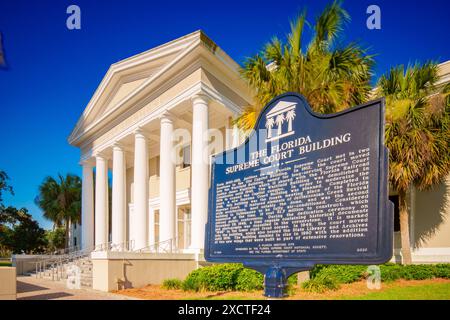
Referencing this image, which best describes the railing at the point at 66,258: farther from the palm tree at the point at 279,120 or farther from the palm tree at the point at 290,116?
the palm tree at the point at 290,116

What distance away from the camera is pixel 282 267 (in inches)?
234

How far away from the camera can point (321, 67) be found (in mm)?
11875

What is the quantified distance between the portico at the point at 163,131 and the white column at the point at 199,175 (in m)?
0.04

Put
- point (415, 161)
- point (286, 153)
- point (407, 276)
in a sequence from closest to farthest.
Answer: point (286, 153) < point (407, 276) < point (415, 161)

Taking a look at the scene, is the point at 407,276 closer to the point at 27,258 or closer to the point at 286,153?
the point at 286,153

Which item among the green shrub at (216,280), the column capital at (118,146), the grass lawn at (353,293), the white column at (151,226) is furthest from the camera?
the white column at (151,226)

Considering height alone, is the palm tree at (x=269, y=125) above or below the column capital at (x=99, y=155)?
below

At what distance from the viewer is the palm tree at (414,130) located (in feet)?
52.2

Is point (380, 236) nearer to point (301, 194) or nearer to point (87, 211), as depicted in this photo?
point (301, 194)

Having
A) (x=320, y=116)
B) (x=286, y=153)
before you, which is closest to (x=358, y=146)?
(x=320, y=116)

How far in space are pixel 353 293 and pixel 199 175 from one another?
8122 mm

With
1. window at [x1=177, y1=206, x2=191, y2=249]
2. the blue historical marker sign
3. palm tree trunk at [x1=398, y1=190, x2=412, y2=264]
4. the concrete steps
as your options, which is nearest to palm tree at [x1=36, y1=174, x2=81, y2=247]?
the concrete steps

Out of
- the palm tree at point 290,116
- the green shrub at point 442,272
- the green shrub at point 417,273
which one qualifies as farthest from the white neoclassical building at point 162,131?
the palm tree at point 290,116

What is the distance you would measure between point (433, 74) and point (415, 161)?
3738 mm
